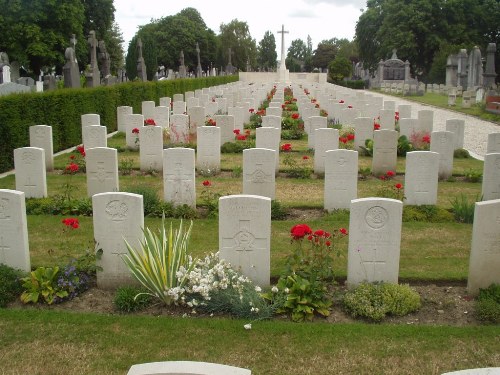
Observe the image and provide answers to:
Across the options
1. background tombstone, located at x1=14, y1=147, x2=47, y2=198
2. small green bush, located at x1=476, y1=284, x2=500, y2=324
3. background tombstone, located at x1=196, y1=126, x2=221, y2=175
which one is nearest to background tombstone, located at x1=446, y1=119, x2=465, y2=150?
background tombstone, located at x1=196, y1=126, x2=221, y2=175

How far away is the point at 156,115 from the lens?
60.7 feet

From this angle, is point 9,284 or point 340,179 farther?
point 340,179

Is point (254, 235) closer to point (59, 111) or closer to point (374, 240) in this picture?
point (374, 240)

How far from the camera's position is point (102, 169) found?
1023 cm

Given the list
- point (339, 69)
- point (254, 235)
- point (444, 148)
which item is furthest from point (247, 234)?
point (339, 69)

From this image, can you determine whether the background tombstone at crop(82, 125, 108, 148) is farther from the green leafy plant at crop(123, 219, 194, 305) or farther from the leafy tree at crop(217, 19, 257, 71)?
the leafy tree at crop(217, 19, 257, 71)

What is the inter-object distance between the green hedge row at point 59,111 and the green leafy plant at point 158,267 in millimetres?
8805

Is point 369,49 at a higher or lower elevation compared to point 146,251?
higher

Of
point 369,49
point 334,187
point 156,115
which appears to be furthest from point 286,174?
point 369,49

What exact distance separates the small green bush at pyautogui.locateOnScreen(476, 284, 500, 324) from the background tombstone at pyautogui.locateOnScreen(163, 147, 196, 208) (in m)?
4.98

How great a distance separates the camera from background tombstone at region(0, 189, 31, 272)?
255 inches

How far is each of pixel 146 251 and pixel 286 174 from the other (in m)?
7.30

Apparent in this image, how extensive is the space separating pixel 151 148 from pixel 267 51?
111064 millimetres

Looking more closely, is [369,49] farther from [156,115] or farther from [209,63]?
[156,115]
